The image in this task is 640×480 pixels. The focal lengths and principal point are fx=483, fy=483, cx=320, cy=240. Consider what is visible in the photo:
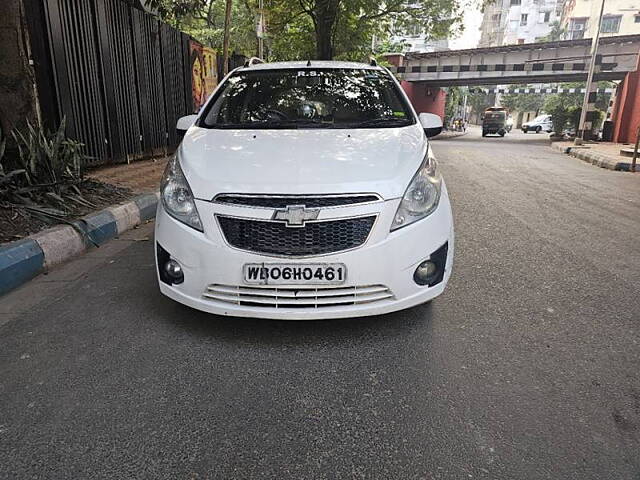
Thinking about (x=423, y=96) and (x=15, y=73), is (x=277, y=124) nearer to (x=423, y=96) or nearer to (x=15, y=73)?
(x=15, y=73)

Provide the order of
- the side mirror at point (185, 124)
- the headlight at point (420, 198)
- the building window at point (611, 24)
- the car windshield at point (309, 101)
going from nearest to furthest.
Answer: the headlight at point (420, 198), the car windshield at point (309, 101), the side mirror at point (185, 124), the building window at point (611, 24)

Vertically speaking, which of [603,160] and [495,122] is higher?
[603,160]

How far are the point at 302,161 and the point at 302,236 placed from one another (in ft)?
1.63

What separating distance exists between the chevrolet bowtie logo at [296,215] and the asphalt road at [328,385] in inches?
25.9

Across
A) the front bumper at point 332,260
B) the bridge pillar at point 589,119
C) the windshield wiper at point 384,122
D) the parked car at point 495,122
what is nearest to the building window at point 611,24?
the parked car at point 495,122

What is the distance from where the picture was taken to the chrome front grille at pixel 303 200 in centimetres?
244

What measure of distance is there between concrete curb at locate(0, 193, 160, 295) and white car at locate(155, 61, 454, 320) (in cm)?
136

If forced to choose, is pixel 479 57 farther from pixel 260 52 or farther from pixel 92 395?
pixel 92 395

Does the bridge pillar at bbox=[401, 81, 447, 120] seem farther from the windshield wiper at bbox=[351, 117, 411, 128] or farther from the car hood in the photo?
the car hood

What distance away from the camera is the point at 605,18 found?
5081 cm

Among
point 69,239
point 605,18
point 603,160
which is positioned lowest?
point 603,160

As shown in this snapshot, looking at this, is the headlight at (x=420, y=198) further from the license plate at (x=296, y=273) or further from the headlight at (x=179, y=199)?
the headlight at (x=179, y=199)

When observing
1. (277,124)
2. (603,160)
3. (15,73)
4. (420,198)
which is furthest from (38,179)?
(603,160)

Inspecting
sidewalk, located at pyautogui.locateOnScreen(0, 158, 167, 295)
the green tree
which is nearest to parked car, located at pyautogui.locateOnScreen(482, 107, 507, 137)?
the green tree
